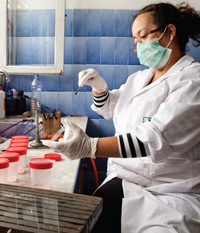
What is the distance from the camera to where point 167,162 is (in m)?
1.25

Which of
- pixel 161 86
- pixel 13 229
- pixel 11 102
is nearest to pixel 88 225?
pixel 13 229

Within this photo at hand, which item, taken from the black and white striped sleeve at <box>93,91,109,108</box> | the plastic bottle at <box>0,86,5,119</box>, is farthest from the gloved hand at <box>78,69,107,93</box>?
the plastic bottle at <box>0,86,5,119</box>

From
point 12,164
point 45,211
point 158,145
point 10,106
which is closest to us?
point 45,211

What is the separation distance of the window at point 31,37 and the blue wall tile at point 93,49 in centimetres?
28

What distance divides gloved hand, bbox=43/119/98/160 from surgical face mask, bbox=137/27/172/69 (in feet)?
1.98

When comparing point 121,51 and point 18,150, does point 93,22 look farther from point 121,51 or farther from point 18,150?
point 18,150

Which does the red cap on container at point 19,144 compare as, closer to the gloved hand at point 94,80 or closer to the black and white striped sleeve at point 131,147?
the black and white striped sleeve at point 131,147

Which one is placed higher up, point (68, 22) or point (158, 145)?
point (68, 22)

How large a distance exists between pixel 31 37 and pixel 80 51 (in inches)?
18.9

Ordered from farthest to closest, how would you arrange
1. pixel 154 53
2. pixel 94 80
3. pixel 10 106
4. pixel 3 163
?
pixel 10 106 → pixel 94 80 → pixel 154 53 → pixel 3 163

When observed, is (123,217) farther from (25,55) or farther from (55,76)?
(25,55)

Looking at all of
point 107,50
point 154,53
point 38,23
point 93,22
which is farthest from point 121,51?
point 154,53

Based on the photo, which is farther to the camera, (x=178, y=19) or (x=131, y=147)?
(x=178, y=19)

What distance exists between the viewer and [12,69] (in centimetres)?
250
